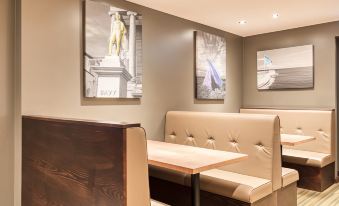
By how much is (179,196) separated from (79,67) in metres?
1.59

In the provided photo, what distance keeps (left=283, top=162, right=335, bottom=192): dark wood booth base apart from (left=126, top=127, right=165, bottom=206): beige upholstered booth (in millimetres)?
2899

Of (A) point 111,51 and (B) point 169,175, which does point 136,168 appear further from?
(A) point 111,51

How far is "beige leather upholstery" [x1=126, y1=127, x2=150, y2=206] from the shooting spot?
147 centimetres

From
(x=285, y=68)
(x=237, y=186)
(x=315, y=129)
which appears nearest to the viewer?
(x=237, y=186)

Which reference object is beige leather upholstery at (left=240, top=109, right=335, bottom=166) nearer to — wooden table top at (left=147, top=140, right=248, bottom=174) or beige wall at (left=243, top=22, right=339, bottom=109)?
beige wall at (left=243, top=22, right=339, bottom=109)

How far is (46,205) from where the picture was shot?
6.79 ft

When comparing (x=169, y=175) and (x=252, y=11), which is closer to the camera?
(x=169, y=175)

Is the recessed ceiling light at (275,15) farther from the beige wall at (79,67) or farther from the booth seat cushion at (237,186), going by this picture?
the booth seat cushion at (237,186)

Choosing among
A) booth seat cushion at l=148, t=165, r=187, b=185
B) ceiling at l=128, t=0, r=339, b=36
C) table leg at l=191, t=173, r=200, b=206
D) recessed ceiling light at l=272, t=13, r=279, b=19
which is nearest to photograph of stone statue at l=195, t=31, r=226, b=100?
ceiling at l=128, t=0, r=339, b=36

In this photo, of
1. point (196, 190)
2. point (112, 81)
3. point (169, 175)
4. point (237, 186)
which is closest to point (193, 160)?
point (196, 190)

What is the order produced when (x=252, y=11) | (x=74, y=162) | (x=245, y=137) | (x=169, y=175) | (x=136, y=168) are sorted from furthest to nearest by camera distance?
(x=252, y=11)
(x=169, y=175)
(x=245, y=137)
(x=74, y=162)
(x=136, y=168)

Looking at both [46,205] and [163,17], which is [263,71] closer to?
[163,17]

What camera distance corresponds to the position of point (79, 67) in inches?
109

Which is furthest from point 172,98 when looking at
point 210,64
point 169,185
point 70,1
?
point 70,1
